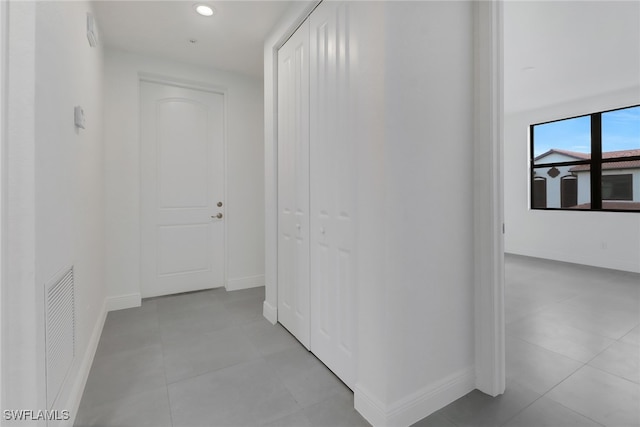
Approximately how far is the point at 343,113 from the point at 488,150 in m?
0.83

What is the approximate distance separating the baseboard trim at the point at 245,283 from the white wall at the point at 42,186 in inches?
65.7

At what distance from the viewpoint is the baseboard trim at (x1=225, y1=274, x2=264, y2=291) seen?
3.63m

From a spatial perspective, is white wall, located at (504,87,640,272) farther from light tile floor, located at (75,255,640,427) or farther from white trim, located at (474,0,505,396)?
white trim, located at (474,0,505,396)

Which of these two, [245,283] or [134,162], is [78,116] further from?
[245,283]

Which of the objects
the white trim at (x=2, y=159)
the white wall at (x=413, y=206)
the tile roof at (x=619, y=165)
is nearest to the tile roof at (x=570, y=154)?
the tile roof at (x=619, y=165)

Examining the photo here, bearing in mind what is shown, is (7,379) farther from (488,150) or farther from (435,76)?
(488,150)

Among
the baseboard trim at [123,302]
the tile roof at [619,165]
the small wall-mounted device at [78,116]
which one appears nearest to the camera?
the small wall-mounted device at [78,116]

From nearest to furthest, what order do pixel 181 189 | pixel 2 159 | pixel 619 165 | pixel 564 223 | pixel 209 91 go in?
1. pixel 2 159
2. pixel 181 189
3. pixel 209 91
4. pixel 619 165
5. pixel 564 223

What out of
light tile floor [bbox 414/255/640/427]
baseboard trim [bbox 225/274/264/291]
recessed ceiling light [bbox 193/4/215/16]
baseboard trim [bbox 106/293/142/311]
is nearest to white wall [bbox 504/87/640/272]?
light tile floor [bbox 414/255/640/427]

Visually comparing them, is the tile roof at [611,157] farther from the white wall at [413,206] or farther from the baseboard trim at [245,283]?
the baseboard trim at [245,283]

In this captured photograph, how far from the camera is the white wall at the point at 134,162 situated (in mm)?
3045

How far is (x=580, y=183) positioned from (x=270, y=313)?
561 centimetres

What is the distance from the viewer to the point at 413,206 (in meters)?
1.46

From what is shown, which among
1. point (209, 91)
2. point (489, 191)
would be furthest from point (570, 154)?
point (209, 91)
